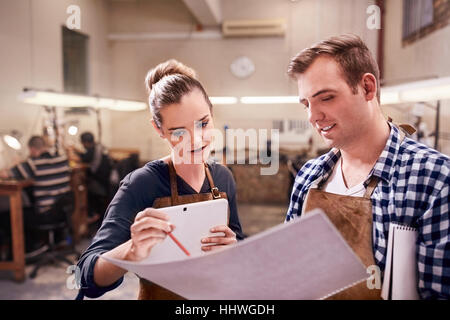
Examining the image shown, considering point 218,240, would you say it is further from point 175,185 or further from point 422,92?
point 422,92

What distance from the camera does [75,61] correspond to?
17.6ft

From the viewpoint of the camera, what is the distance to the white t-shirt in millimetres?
849

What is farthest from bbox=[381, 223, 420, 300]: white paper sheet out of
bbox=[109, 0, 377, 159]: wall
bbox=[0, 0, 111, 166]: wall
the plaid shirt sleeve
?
bbox=[109, 0, 377, 159]: wall

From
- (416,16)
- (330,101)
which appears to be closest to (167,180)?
(330,101)

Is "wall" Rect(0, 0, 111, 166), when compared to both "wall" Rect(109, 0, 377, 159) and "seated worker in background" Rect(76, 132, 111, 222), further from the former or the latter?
"wall" Rect(109, 0, 377, 159)

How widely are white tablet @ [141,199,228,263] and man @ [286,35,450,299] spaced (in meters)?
0.29

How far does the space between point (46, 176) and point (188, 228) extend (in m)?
2.99

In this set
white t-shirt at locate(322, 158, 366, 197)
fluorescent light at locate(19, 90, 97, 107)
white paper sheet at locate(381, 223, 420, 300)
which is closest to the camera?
white paper sheet at locate(381, 223, 420, 300)

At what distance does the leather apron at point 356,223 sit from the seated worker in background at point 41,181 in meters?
3.05

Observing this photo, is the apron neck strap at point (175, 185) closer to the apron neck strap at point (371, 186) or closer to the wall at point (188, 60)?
the apron neck strap at point (371, 186)

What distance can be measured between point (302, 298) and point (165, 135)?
49 centimetres

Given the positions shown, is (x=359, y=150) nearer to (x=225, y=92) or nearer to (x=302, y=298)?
(x=302, y=298)

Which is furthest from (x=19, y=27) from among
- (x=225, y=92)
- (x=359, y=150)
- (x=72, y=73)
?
(x=359, y=150)

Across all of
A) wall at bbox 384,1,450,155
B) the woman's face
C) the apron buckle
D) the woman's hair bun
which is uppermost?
wall at bbox 384,1,450,155
